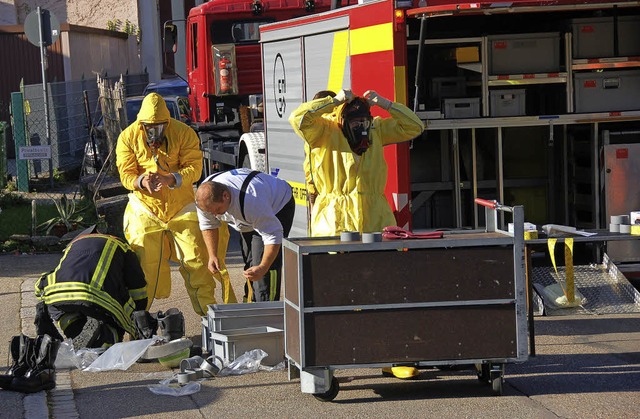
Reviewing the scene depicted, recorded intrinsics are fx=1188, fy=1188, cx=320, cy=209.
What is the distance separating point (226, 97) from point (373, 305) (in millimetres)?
10933

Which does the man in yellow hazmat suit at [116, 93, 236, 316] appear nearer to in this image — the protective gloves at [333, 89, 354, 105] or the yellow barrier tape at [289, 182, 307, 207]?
the yellow barrier tape at [289, 182, 307, 207]

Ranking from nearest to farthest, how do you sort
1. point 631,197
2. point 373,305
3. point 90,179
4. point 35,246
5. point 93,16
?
point 373,305 < point 631,197 < point 35,246 < point 90,179 < point 93,16

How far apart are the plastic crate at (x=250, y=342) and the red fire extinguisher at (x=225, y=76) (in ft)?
30.7

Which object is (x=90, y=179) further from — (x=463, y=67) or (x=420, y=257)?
(x=420, y=257)

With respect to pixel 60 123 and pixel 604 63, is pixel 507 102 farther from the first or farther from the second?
pixel 60 123

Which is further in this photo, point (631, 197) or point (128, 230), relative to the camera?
point (631, 197)

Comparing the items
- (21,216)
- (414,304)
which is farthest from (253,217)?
(21,216)

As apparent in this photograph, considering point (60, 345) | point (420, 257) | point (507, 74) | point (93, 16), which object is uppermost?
point (93, 16)

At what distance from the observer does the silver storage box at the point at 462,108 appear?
394 inches

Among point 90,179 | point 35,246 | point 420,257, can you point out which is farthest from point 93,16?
point 420,257

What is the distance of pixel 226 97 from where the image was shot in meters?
17.5

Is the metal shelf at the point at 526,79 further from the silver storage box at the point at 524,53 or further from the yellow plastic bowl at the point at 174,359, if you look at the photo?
the yellow plastic bowl at the point at 174,359

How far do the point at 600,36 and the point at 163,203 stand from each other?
4001 mm

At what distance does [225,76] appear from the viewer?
17.0m
